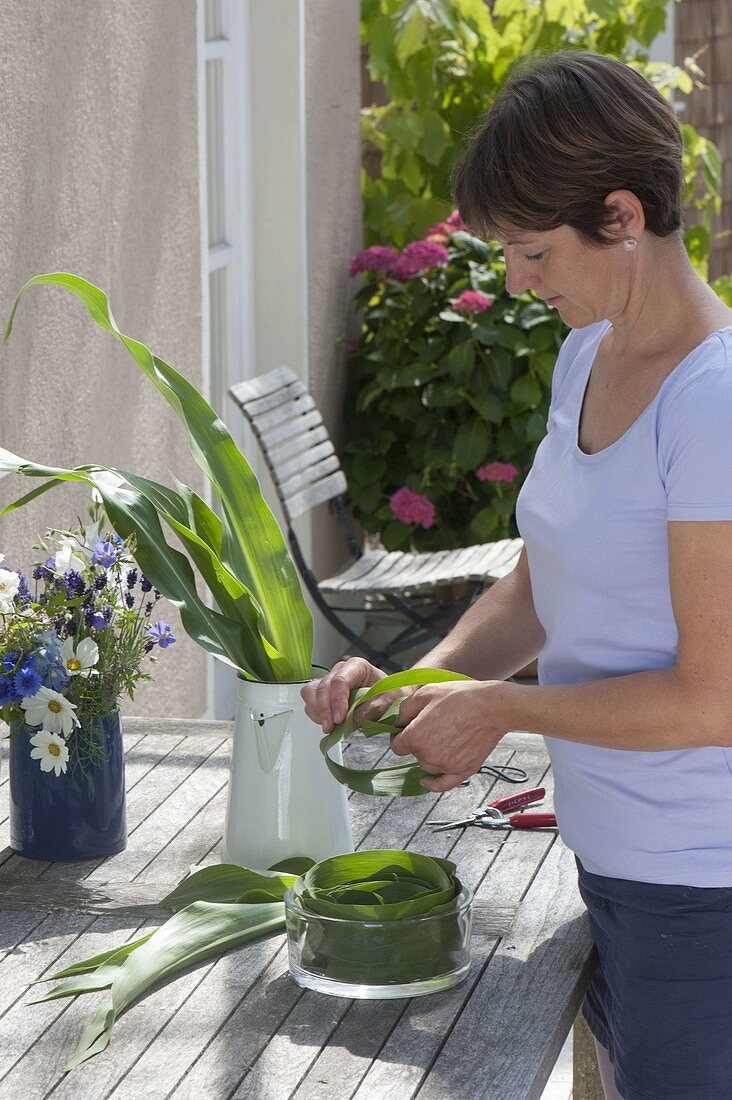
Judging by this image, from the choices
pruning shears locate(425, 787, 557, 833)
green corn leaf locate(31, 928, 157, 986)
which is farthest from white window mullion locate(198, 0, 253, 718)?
green corn leaf locate(31, 928, 157, 986)

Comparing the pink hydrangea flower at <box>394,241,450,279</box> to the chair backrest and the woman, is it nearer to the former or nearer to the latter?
the chair backrest

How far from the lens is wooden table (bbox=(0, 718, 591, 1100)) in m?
1.19

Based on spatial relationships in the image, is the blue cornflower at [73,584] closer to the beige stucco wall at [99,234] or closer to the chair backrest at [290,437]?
the beige stucco wall at [99,234]

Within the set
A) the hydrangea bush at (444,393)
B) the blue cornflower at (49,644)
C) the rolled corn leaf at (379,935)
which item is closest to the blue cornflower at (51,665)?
the blue cornflower at (49,644)

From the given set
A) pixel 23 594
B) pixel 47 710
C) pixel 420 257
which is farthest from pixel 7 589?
pixel 420 257

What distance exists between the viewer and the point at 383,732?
1460mm

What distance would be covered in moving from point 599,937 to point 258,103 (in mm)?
3530

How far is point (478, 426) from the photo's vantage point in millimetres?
4891

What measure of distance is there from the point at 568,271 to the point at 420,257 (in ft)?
12.0

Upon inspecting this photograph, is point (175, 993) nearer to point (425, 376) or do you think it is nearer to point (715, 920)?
point (715, 920)

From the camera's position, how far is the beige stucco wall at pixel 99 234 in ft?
8.38

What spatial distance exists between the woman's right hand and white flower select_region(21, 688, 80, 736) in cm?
26

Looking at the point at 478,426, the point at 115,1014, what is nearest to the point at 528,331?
the point at 478,426

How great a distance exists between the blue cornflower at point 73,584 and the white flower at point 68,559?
0.7 inches
